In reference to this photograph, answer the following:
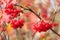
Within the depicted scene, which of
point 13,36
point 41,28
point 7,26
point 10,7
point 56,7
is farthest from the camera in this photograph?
point 13,36

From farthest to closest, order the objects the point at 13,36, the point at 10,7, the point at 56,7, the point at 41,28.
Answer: the point at 13,36 < the point at 56,7 < the point at 10,7 < the point at 41,28

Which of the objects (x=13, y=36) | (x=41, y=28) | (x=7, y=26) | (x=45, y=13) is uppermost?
(x=41, y=28)

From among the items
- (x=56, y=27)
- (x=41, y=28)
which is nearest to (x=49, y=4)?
(x=56, y=27)

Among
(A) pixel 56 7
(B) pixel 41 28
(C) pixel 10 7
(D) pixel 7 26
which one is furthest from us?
(D) pixel 7 26

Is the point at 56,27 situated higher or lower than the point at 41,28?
lower

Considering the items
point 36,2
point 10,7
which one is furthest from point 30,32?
point 10,7

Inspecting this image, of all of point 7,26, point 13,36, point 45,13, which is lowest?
point 13,36

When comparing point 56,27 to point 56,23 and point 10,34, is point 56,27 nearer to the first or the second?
point 56,23

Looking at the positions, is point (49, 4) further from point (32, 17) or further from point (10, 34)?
point (10, 34)

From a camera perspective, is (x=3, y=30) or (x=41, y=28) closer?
(x=41, y=28)

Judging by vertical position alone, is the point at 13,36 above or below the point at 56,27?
below
